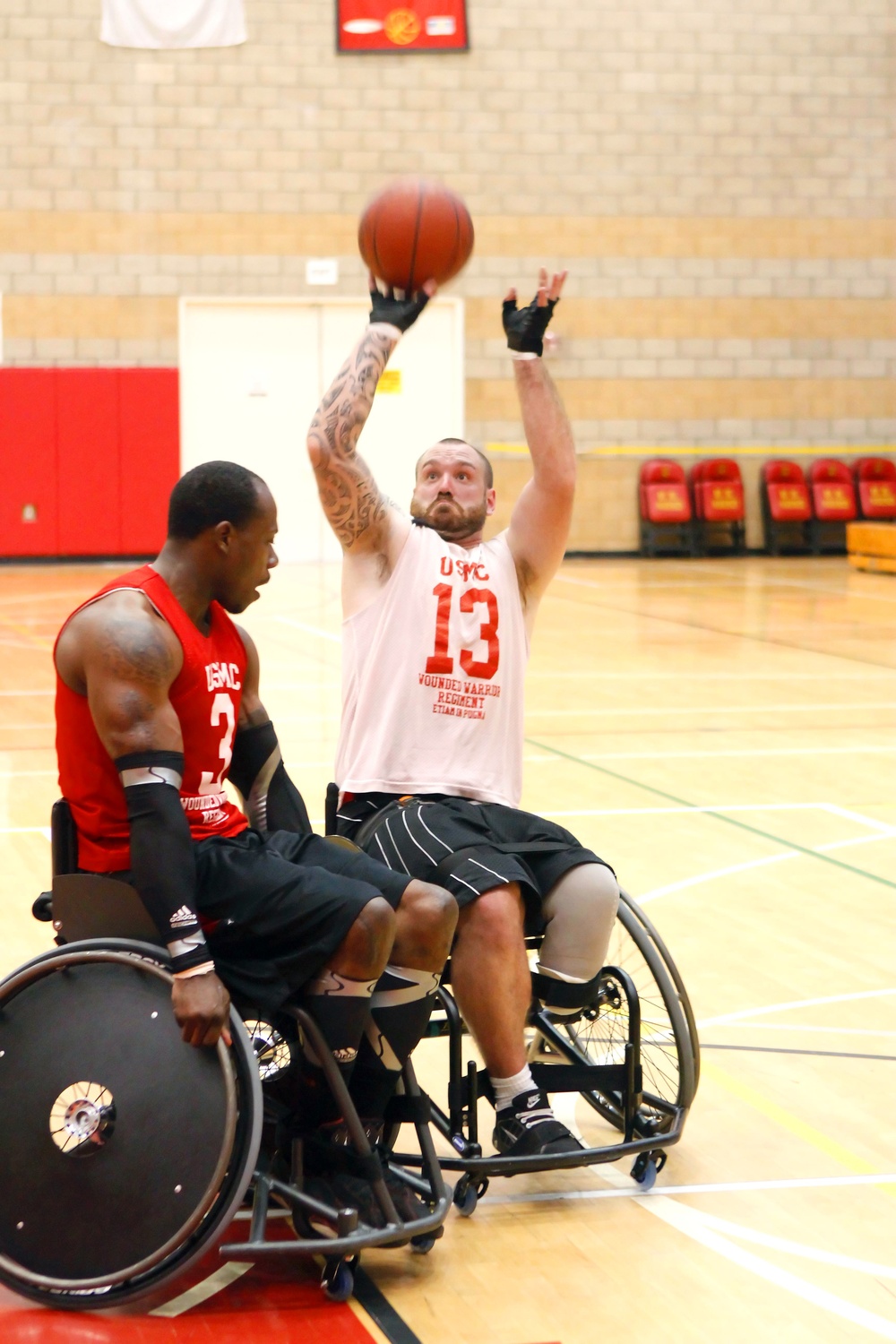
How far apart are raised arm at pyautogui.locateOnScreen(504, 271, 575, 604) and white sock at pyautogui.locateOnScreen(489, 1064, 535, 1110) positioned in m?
1.04

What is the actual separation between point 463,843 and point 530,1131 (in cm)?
54

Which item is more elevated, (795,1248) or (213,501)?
(213,501)

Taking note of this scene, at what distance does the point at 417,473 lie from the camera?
147 inches

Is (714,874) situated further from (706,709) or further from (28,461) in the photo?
(28,461)

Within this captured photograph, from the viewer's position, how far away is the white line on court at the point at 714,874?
5.11 m

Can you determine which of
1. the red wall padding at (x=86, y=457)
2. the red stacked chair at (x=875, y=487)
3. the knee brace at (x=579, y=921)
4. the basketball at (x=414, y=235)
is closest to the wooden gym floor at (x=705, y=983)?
the knee brace at (x=579, y=921)

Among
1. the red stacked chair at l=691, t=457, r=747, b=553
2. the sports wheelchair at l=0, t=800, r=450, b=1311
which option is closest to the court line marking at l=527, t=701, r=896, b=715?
the sports wheelchair at l=0, t=800, r=450, b=1311

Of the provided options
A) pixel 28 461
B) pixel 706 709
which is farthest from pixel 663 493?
pixel 706 709

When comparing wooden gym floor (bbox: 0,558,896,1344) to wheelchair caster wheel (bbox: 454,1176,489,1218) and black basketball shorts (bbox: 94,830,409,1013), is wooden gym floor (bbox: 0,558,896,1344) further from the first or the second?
black basketball shorts (bbox: 94,830,409,1013)

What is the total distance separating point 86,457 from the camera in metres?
16.3

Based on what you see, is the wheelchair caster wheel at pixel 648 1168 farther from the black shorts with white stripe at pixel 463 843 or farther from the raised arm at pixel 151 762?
the raised arm at pixel 151 762

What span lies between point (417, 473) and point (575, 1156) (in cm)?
155

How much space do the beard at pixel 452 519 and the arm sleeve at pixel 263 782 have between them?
0.68m

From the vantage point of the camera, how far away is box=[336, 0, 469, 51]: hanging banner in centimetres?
1625
